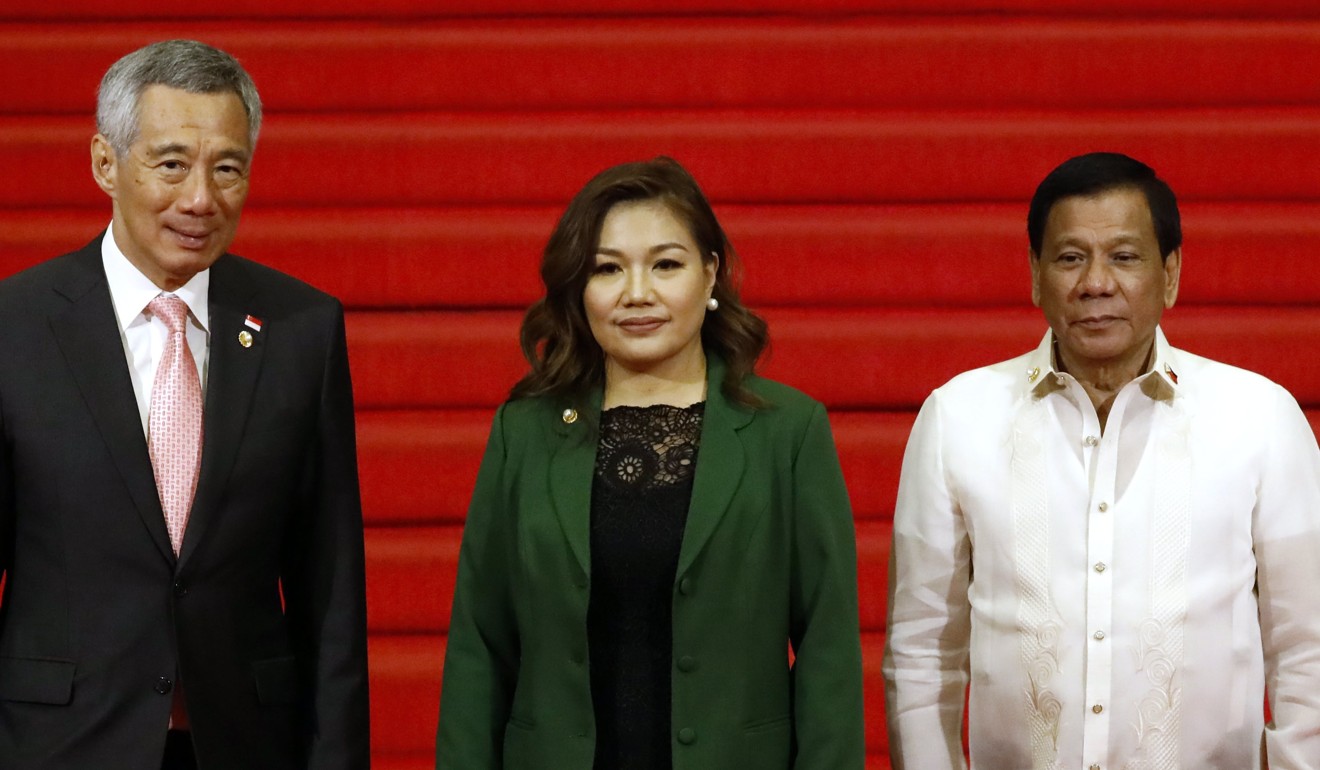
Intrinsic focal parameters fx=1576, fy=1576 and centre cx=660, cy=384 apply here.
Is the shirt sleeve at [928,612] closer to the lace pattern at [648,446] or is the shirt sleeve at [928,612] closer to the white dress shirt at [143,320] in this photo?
the lace pattern at [648,446]

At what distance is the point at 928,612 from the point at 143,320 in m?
1.07

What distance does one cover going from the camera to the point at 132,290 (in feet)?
6.15

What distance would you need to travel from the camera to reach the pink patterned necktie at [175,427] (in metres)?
1.83

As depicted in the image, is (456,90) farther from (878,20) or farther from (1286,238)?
(1286,238)

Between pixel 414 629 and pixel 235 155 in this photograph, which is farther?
pixel 414 629

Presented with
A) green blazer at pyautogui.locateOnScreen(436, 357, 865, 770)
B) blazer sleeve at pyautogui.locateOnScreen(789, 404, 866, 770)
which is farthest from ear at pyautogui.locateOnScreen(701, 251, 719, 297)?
blazer sleeve at pyautogui.locateOnScreen(789, 404, 866, 770)

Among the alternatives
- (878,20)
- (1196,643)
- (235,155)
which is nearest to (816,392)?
(878,20)

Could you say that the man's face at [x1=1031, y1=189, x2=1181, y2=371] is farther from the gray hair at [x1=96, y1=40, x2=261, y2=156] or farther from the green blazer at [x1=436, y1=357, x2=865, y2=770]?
the gray hair at [x1=96, y1=40, x2=261, y2=156]

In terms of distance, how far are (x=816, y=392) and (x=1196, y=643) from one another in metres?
1.36

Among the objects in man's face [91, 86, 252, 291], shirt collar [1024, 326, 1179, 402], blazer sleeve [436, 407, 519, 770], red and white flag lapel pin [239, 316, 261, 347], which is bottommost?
blazer sleeve [436, 407, 519, 770]

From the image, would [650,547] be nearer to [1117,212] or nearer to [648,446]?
[648,446]

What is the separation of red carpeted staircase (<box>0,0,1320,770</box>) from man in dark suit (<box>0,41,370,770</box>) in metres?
1.23

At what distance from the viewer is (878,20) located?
3.41 m

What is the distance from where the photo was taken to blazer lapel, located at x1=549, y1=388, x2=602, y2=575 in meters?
1.88
